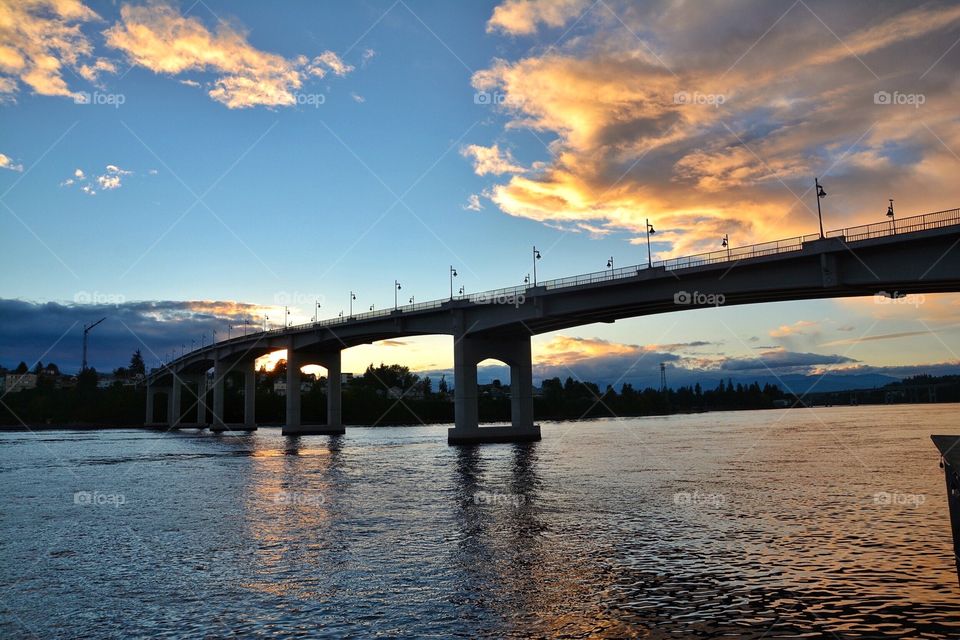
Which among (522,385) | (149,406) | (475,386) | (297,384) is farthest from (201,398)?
(522,385)

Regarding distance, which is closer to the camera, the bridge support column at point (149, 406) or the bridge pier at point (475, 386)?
the bridge pier at point (475, 386)

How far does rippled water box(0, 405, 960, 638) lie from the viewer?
43.9ft

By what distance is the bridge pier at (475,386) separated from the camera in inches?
2970

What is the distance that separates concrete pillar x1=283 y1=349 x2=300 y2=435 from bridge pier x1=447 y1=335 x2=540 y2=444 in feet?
142

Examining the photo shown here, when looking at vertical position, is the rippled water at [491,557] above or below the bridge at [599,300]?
below

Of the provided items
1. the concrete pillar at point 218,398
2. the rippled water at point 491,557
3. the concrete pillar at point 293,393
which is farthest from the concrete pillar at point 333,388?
the rippled water at point 491,557

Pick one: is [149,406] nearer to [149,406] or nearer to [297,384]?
[149,406]

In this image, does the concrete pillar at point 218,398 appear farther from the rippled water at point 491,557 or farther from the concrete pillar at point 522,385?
the rippled water at point 491,557

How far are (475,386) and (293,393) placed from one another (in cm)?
4636

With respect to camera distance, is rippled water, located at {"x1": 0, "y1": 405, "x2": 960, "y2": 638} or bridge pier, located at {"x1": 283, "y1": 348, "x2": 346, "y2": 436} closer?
rippled water, located at {"x1": 0, "y1": 405, "x2": 960, "y2": 638}

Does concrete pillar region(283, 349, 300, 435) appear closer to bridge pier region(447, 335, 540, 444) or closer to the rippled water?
bridge pier region(447, 335, 540, 444)

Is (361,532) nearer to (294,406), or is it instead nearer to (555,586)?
(555,586)

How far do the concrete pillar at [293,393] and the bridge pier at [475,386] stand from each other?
43360 millimetres

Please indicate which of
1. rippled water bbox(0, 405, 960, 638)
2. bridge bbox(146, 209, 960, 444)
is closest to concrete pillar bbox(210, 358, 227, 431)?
bridge bbox(146, 209, 960, 444)
